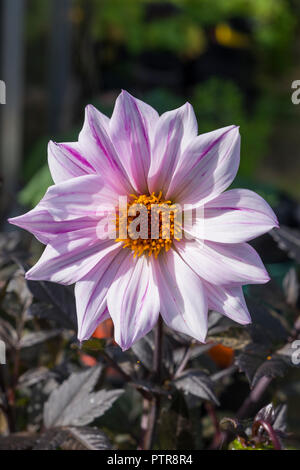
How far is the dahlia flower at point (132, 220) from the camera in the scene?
363 millimetres

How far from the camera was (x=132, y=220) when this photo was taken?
0.40m

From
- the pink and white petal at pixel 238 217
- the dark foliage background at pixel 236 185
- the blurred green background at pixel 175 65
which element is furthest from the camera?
the blurred green background at pixel 175 65

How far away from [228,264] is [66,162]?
0.40ft

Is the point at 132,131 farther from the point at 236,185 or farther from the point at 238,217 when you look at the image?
the point at 236,185

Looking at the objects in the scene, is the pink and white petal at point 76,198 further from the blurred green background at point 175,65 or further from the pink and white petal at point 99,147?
the blurred green background at point 175,65

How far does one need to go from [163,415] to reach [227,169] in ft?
0.74

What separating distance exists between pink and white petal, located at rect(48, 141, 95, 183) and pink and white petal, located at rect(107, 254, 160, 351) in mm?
69

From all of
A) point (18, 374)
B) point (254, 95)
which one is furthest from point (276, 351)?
point (254, 95)

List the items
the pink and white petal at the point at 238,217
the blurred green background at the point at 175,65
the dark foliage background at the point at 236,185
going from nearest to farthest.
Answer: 1. the pink and white petal at the point at 238,217
2. the dark foliage background at the point at 236,185
3. the blurred green background at the point at 175,65

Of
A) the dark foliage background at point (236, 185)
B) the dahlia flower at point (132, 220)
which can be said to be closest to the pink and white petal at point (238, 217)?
the dahlia flower at point (132, 220)

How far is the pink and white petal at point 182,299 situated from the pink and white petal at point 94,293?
32 mm

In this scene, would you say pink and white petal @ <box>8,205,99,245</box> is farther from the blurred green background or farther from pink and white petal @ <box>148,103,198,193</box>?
the blurred green background

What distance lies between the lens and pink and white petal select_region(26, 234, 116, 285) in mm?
371
